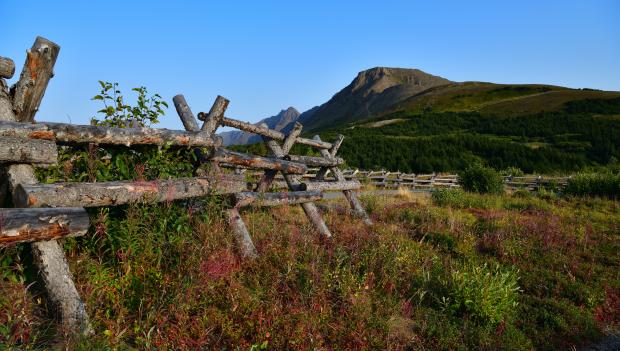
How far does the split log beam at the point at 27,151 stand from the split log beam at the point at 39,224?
1.95 feet

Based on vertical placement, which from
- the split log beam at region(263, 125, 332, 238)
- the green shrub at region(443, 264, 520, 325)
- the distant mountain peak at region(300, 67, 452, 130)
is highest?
the distant mountain peak at region(300, 67, 452, 130)

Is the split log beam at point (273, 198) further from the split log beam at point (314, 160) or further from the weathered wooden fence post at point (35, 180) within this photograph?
the weathered wooden fence post at point (35, 180)

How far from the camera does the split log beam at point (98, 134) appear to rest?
11.6 ft

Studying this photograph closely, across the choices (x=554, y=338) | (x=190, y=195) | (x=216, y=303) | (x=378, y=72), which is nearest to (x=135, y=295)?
(x=216, y=303)

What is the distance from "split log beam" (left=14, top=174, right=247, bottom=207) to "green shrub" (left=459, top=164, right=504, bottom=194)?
1708cm

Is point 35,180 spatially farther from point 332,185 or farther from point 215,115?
point 332,185

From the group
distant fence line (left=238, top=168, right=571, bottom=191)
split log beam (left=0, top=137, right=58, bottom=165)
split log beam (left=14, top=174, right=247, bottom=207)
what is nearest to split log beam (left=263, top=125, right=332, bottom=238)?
split log beam (left=14, top=174, right=247, bottom=207)

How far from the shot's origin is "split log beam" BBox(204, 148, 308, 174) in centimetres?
550

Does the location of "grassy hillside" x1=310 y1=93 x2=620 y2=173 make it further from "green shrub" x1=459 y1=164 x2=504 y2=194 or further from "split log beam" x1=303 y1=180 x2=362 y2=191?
"split log beam" x1=303 y1=180 x2=362 y2=191

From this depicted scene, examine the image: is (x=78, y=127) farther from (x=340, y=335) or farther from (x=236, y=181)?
(x=340, y=335)

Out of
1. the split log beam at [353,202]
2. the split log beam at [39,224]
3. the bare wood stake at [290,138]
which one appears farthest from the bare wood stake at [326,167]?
the split log beam at [39,224]

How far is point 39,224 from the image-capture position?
10.2 ft

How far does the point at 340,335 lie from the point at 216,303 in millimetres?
1377

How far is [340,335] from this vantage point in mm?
3842
